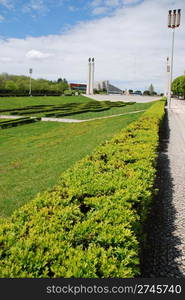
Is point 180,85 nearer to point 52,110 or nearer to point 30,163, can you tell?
point 52,110

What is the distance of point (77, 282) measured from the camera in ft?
6.73

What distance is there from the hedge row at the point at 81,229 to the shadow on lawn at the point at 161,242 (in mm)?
499

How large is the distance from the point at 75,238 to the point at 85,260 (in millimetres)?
388

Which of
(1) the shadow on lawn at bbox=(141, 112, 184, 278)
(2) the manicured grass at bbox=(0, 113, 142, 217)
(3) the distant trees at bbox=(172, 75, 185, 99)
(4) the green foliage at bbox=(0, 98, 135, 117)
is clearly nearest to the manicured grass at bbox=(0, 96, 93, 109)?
(4) the green foliage at bbox=(0, 98, 135, 117)

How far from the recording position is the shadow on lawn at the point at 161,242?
3.43 meters

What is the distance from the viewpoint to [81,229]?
275 cm

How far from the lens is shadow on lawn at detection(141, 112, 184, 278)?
3.43 meters

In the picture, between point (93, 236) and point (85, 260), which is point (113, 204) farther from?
point (85, 260)

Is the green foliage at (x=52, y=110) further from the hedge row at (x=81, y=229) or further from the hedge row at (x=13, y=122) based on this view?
the hedge row at (x=81, y=229)

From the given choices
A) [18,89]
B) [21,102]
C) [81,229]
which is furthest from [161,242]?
[18,89]

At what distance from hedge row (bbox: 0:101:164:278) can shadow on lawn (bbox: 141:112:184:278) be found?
0.50m

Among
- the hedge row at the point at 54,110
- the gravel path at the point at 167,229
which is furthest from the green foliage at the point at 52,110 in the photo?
the gravel path at the point at 167,229

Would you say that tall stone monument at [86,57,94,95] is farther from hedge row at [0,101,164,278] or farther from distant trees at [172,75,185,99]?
hedge row at [0,101,164,278]

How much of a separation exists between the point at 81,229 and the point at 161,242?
6.24 ft
